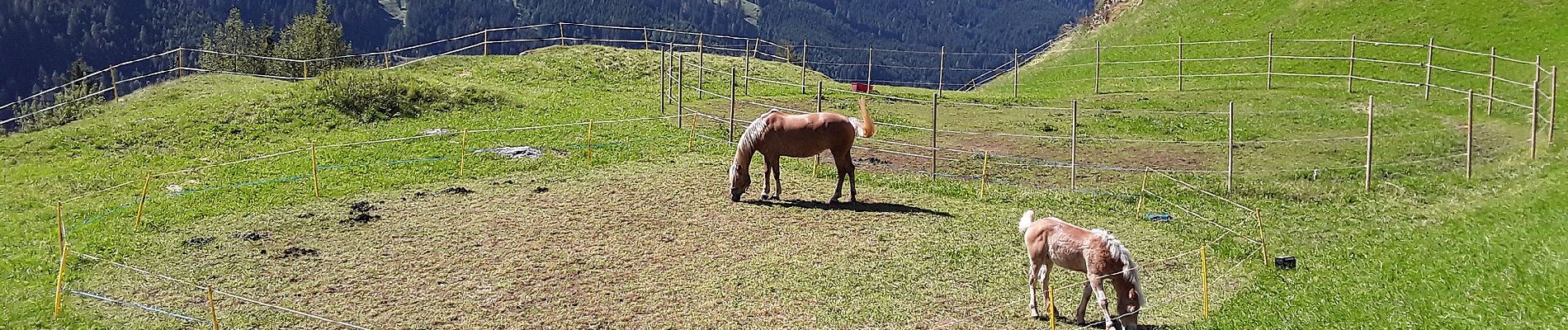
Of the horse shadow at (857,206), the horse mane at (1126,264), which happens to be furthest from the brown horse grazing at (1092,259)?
the horse shadow at (857,206)

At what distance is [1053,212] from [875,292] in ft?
18.8

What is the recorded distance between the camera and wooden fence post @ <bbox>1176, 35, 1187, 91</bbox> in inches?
1370

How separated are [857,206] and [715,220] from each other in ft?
8.43

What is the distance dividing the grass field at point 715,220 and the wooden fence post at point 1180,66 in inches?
105

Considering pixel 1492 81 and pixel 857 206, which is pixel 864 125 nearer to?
pixel 857 206

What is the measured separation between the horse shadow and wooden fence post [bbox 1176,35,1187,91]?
17.3 metres

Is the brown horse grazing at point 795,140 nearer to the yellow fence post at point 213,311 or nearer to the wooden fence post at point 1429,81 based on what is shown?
the yellow fence post at point 213,311

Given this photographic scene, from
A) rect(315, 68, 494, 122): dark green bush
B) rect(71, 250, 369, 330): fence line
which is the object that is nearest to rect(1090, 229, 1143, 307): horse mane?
rect(71, 250, 369, 330): fence line

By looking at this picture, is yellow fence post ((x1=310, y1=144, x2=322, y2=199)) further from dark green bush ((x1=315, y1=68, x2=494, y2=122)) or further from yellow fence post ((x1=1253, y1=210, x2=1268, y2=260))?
yellow fence post ((x1=1253, y1=210, x2=1268, y2=260))

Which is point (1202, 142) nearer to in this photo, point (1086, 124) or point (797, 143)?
point (1086, 124)

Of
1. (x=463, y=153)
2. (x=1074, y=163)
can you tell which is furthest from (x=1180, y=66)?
(x=463, y=153)

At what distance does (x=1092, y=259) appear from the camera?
1224 centimetres

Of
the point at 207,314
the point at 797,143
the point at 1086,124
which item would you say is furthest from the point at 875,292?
the point at 1086,124

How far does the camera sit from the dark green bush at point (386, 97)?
97.0ft
